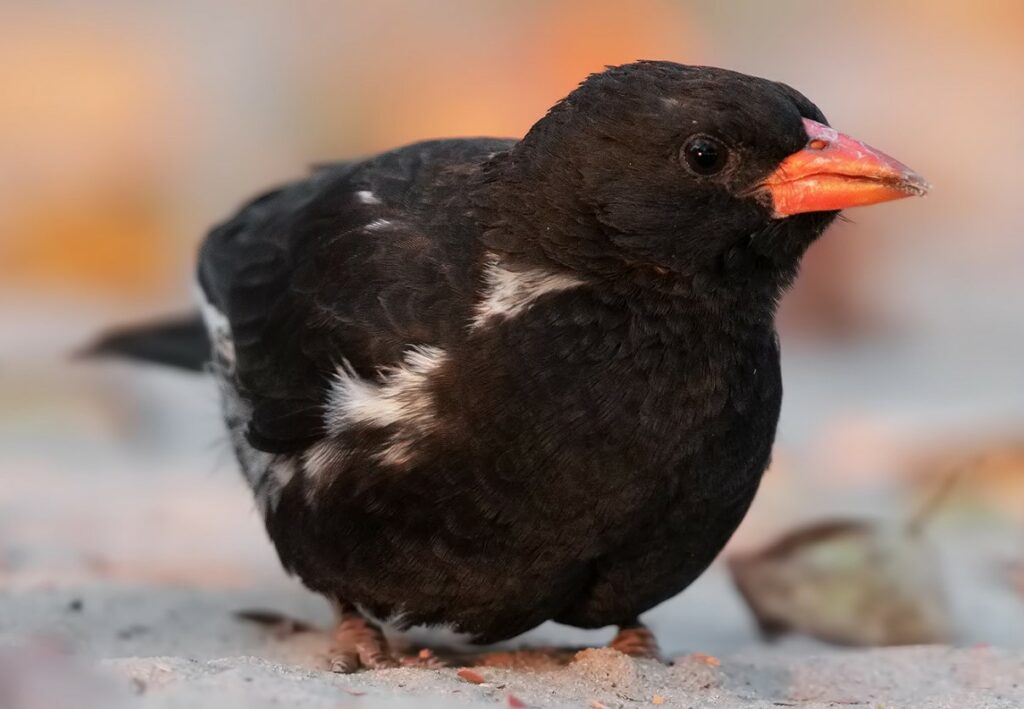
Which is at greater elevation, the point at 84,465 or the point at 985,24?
the point at 985,24

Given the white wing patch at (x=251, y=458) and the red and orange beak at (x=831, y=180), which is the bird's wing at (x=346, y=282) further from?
the red and orange beak at (x=831, y=180)

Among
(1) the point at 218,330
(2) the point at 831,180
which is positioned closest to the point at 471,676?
(2) the point at 831,180

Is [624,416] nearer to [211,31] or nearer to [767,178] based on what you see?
[767,178]

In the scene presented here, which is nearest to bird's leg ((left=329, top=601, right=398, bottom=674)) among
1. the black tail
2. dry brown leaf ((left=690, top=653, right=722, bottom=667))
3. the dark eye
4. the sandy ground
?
the sandy ground

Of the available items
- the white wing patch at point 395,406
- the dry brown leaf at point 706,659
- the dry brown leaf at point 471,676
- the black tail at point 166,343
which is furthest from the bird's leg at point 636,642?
the black tail at point 166,343

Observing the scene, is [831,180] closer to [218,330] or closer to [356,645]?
[356,645]

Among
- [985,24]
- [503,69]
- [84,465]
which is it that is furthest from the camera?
[985,24]

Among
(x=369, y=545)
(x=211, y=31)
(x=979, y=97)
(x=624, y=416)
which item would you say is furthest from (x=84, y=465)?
(x=979, y=97)

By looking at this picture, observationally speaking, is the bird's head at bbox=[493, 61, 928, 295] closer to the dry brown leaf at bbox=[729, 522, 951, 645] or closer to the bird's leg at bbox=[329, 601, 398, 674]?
the bird's leg at bbox=[329, 601, 398, 674]
